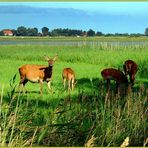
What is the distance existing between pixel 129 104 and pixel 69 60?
26.5m

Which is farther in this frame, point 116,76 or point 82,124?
point 116,76

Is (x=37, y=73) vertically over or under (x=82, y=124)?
under

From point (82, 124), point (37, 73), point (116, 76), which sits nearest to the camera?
point (82, 124)

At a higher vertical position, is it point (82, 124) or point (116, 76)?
point (82, 124)

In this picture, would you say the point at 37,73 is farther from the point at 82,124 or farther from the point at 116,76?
the point at 82,124

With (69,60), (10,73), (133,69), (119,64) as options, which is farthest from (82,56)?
(133,69)

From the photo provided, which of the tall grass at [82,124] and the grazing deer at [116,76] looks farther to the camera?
the grazing deer at [116,76]

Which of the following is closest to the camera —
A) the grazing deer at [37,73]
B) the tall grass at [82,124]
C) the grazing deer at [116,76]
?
the tall grass at [82,124]

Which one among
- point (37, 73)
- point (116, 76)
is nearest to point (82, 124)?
point (116, 76)

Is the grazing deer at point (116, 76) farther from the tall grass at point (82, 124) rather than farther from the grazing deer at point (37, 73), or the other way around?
the tall grass at point (82, 124)

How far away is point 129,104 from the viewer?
27.5ft

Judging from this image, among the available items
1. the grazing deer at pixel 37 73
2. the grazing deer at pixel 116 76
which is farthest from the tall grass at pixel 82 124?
the grazing deer at pixel 37 73

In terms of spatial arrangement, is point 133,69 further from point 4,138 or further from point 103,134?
point 4,138

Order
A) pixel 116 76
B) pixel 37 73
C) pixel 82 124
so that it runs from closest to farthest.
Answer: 1. pixel 82 124
2. pixel 116 76
3. pixel 37 73
